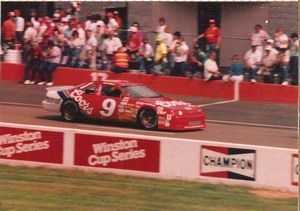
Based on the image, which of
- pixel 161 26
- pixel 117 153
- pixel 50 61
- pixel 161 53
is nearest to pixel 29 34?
pixel 50 61

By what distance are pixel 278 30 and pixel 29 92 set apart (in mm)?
7173

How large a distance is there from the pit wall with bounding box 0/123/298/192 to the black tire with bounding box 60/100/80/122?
15.5ft

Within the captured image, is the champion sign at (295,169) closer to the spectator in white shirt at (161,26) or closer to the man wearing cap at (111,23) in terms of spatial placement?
the spectator in white shirt at (161,26)

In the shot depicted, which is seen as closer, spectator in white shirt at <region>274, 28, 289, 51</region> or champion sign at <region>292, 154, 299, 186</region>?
champion sign at <region>292, 154, 299, 186</region>

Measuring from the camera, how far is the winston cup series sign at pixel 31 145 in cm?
1214

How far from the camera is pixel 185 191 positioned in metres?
10.6

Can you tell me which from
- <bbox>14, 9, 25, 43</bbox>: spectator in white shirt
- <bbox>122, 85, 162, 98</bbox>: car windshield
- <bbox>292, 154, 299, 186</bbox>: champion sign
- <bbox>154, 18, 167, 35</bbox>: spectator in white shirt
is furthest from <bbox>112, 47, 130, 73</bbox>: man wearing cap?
<bbox>292, 154, 299, 186</bbox>: champion sign

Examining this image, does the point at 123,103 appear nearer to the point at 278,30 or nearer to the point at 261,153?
the point at 278,30

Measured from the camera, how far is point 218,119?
18344mm

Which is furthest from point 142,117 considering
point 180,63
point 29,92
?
point 29,92

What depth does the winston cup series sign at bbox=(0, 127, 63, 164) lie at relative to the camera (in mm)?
12141

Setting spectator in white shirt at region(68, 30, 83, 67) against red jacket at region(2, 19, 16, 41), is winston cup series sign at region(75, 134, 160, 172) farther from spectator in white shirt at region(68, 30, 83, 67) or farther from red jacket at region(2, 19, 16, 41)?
red jacket at region(2, 19, 16, 41)

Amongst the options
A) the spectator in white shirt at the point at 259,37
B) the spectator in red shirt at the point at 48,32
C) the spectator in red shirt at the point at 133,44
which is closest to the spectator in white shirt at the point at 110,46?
the spectator in red shirt at the point at 133,44

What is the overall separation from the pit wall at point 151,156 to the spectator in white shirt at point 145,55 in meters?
8.07
